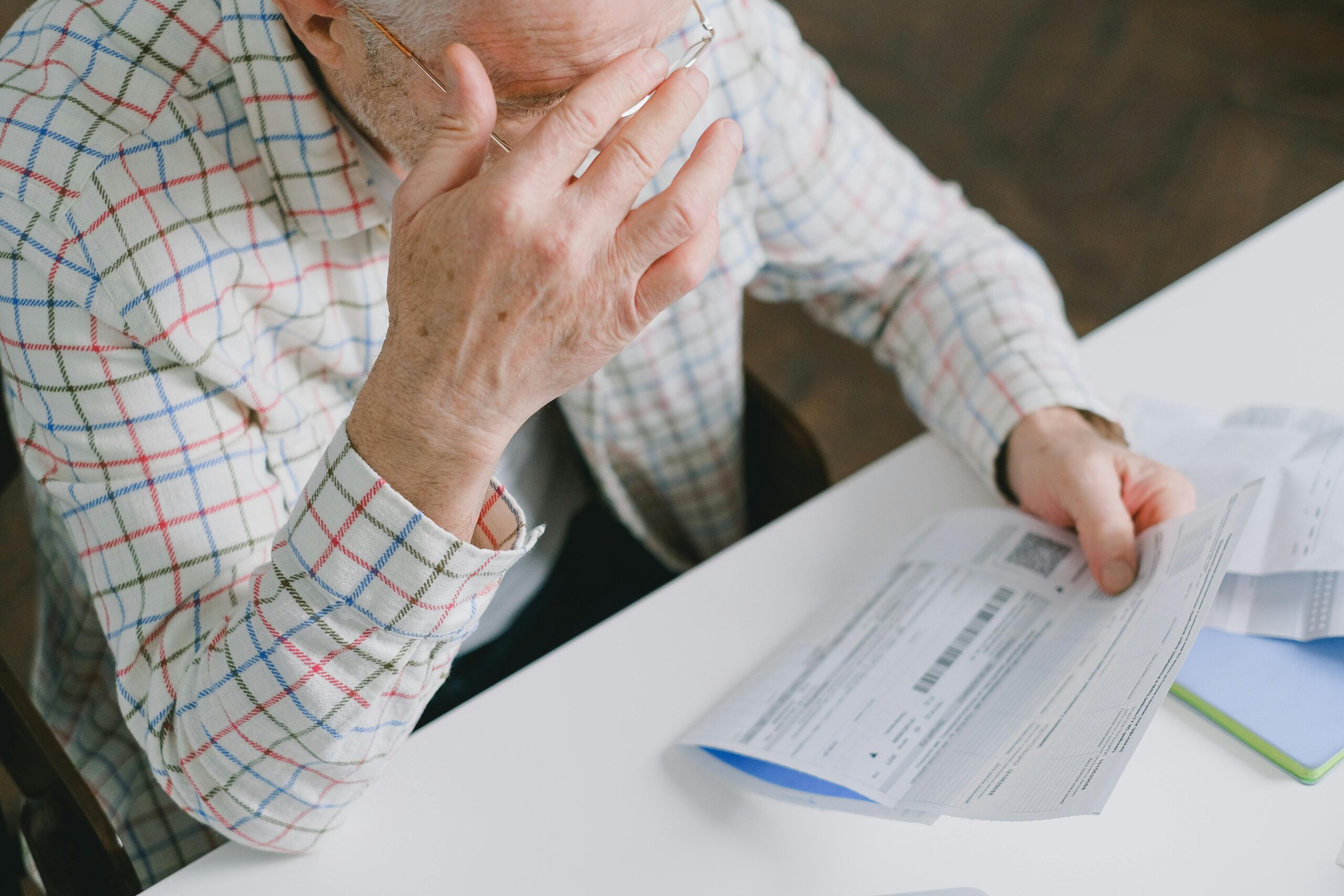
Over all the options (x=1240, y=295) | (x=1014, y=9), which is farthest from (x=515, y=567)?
(x=1014, y=9)

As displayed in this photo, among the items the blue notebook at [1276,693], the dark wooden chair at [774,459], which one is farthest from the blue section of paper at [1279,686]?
the dark wooden chair at [774,459]

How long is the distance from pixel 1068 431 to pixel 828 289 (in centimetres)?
33

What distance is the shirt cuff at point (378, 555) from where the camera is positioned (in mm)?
704

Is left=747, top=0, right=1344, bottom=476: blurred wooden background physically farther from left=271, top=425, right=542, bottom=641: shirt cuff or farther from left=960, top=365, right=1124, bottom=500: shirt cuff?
left=271, top=425, right=542, bottom=641: shirt cuff

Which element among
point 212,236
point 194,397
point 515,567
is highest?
point 212,236

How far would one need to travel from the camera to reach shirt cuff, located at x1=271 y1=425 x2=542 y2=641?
704mm

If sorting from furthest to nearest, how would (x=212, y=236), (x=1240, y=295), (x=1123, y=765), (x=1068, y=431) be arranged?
(x=1240, y=295)
(x=1068, y=431)
(x=212, y=236)
(x=1123, y=765)

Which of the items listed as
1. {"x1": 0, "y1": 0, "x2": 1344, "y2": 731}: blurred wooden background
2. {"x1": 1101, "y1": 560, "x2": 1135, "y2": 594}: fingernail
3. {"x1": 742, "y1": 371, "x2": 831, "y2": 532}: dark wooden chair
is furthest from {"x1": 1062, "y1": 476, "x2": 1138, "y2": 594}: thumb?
{"x1": 0, "y1": 0, "x2": 1344, "y2": 731}: blurred wooden background

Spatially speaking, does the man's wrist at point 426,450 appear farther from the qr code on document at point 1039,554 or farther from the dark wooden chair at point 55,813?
the qr code on document at point 1039,554

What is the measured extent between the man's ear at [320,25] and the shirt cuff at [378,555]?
267mm

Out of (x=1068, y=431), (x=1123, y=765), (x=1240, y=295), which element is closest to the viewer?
(x=1123, y=765)

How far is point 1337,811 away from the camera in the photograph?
762 mm

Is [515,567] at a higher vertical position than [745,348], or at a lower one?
higher

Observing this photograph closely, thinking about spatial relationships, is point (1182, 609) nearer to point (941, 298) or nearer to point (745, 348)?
point (941, 298)
